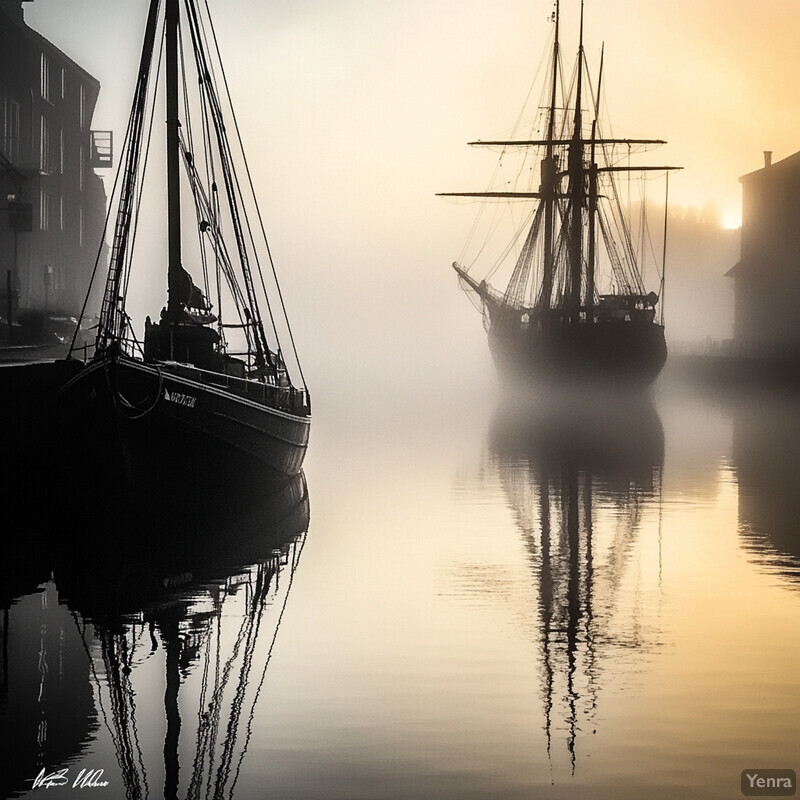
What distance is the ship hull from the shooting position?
82.8 ft

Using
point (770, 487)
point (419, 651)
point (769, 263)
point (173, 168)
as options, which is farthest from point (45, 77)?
point (419, 651)

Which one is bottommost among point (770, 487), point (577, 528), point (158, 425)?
point (770, 487)

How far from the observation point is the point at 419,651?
14070mm

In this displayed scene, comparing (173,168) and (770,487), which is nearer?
(173,168)

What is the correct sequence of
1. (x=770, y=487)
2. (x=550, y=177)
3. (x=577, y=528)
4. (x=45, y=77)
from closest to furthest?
1. (x=577, y=528)
2. (x=770, y=487)
3. (x=45, y=77)
4. (x=550, y=177)

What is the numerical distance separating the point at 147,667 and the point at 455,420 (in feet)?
154

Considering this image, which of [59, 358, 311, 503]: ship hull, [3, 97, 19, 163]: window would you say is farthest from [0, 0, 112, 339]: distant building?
[59, 358, 311, 503]: ship hull

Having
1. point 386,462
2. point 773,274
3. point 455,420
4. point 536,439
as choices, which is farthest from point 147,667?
point 773,274

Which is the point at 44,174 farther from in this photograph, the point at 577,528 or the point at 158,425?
the point at 577,528

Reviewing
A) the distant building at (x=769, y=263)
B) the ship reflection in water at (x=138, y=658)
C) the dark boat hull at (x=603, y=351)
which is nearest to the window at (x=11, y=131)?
the dark boat hull at (x=603, y=351)

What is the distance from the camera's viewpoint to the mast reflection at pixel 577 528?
41.9 ft
